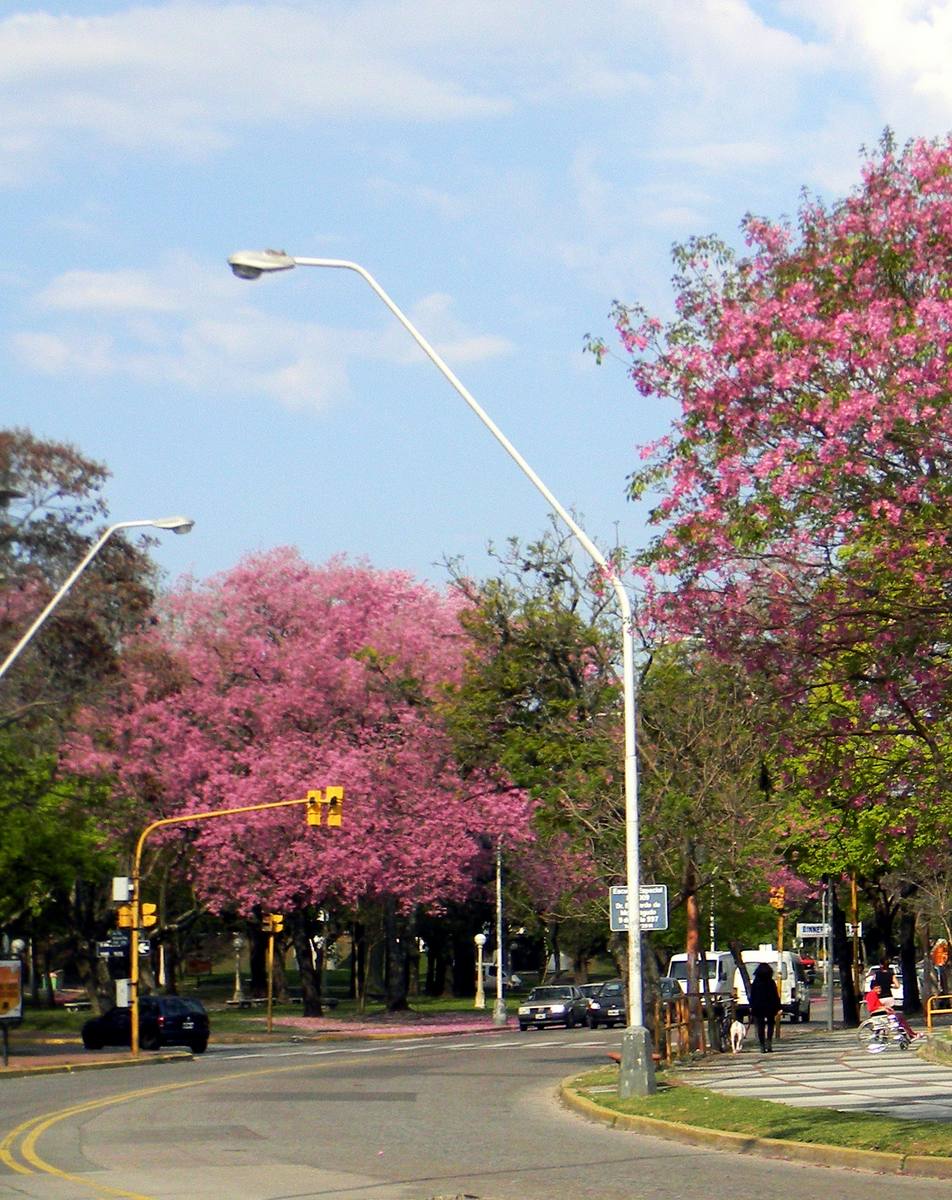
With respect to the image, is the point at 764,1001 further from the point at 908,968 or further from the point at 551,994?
the point at 551,994

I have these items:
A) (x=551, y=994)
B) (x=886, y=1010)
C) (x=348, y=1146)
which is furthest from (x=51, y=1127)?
(x=551, y=994)

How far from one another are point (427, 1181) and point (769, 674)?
16.7 ft

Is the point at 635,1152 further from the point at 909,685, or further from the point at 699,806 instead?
the point at 699,806

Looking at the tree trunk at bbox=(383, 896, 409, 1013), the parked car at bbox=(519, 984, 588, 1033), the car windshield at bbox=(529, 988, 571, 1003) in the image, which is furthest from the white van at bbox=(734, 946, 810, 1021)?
the tree trunk at bbox=(383, 896, 409, 1013)

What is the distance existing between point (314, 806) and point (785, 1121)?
24.2 metres

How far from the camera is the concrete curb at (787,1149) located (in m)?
15.0

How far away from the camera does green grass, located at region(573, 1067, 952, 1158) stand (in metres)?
15.9

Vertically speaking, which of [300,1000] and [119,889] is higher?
[119,889]

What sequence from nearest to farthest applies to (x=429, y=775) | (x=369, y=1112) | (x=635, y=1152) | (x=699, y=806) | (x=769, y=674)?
(x=769, y=674) < (x=635, y=1152) < (x=369, y=1112) < (x=699, y=806) < (x=429, y=775)

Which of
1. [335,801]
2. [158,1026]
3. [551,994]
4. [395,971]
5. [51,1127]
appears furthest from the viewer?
[395,971]

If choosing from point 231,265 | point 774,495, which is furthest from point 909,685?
point 231,265

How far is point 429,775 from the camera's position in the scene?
57344mm

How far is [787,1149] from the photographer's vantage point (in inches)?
656

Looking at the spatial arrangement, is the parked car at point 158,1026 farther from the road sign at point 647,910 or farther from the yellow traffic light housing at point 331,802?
the road sign at point 647,910
